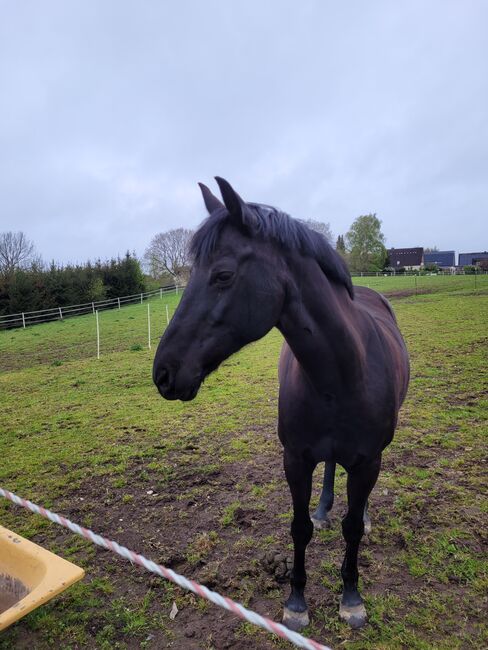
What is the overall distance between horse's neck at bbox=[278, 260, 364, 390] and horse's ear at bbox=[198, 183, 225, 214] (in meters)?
0.52

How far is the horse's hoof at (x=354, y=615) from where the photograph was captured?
7.61 feet

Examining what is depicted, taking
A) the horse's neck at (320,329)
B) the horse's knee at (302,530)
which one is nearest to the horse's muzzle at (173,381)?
the horse's neck at (320,329)

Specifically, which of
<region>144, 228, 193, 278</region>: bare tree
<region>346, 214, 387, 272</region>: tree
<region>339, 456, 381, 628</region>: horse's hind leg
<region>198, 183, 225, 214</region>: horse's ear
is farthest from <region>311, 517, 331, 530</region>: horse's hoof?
<region>346, 214, 387, 272</region>: tree

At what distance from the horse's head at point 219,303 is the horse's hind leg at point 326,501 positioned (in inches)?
86.4

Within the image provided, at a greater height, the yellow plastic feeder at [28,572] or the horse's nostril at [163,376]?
the horse's nostril at [163,376]

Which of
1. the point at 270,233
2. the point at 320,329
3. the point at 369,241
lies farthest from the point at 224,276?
the point at 369,241

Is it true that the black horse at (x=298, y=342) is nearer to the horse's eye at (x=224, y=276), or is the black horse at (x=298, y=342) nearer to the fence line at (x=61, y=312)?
the horse's eye at (x=224, y=276)

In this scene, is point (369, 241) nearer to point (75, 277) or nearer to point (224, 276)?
point (75, 277)

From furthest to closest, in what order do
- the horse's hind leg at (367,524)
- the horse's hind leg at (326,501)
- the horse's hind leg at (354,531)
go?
the horse's hind leg at (326,501) → the horse's hind leg at (367,524) → the horse's hind leg at (354,531)

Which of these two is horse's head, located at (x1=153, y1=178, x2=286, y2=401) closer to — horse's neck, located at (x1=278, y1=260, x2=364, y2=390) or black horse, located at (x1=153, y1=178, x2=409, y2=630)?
Answer: black horse, located at (x1=153, y1=178, x2=409, y2=630)

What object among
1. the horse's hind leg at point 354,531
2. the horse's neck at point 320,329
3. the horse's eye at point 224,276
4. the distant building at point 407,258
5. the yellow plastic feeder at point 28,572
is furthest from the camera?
the distant building at point 407,258

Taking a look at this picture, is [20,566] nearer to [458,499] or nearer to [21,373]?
[458,499]

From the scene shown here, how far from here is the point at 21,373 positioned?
10.3 metres

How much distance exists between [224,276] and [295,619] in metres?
2.18
